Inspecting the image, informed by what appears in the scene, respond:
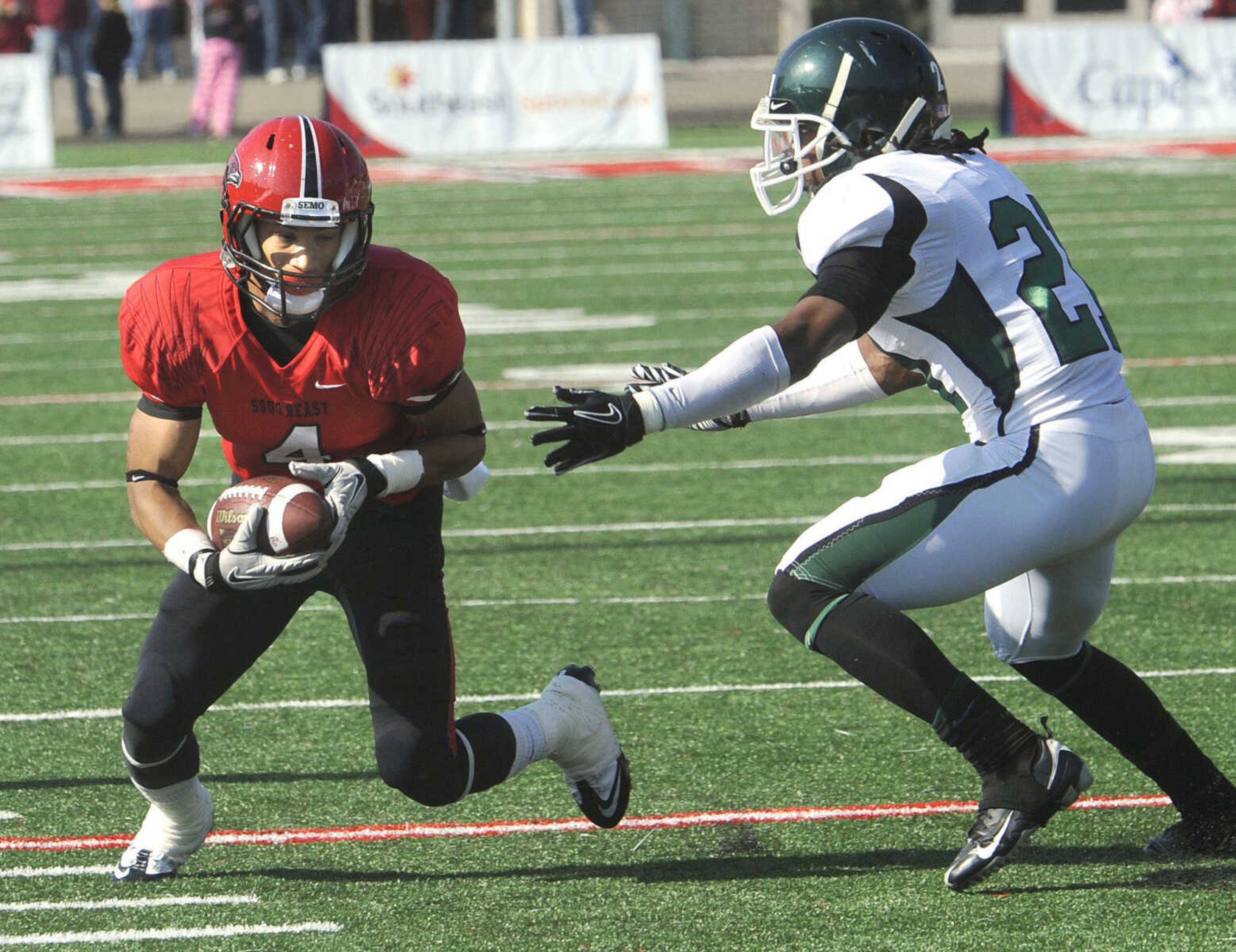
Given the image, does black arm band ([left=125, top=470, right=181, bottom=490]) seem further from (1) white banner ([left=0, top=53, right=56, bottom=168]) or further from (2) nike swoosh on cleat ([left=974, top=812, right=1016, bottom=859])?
(1) white banner ([left=0, top=53, right=56, bottom=168])

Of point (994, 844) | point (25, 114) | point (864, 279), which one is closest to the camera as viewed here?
point (864, 279)

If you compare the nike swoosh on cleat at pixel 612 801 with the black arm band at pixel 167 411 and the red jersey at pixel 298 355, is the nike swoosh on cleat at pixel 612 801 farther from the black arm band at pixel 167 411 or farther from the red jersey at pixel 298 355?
the black arm band at pixel 167 411

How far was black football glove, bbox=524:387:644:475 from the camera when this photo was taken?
3.21 metres

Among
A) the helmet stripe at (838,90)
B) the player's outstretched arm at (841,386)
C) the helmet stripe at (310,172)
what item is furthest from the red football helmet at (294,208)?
the helmet stripe at (838,90)

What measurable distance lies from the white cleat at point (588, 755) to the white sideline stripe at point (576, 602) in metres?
1.89

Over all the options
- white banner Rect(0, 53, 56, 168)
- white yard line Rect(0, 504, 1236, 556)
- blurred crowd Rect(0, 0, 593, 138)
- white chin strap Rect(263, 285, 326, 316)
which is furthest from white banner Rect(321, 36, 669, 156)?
white chin strap Rect(263, 285, 326, 316)

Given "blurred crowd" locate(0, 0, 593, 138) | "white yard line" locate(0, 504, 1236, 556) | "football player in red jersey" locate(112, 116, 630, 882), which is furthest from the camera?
"blurred crowd" locate(0, 0, 593, 138)

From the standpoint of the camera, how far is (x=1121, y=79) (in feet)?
62.8

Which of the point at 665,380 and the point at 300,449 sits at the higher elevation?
the point at 665,380

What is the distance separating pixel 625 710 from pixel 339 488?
1611 millimetres

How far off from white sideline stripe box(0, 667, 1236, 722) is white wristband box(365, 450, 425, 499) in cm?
134

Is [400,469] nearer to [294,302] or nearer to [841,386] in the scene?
[294,302]

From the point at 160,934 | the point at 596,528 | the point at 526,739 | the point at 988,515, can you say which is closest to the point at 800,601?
the point at 988,515

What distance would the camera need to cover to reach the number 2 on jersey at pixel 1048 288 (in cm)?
347
